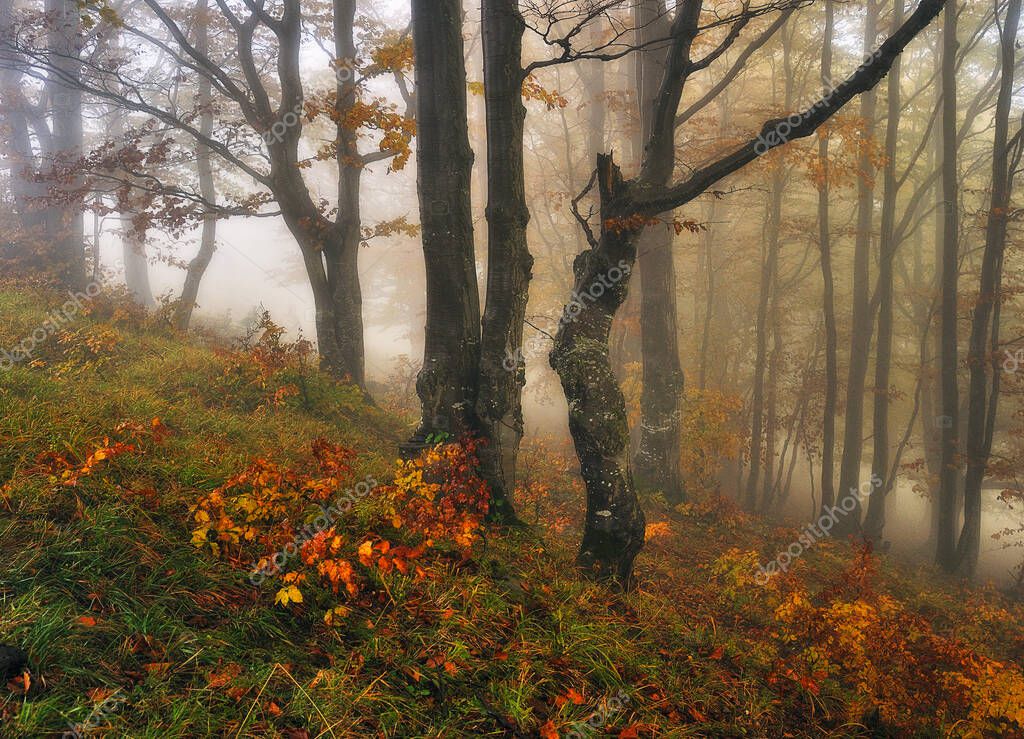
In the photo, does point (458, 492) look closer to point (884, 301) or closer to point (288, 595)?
point (288, 595)

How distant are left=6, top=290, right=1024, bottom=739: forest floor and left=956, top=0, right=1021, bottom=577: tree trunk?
645 cm

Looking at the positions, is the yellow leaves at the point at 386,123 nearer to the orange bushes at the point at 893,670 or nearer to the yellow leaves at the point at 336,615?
the yellow leaves at the point at 336,615

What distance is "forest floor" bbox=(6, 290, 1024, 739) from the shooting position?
229 centimetres

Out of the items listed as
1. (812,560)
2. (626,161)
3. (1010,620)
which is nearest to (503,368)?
(812,560)

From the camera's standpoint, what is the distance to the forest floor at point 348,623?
229 centimetres

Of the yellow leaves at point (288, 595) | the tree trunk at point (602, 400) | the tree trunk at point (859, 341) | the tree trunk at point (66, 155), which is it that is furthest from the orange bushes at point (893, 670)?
the tree trunk at point (66, 155)

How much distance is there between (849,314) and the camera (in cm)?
1927

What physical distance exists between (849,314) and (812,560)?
1441cm

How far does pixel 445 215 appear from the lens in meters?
5.41

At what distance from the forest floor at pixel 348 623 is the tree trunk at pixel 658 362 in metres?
3.78

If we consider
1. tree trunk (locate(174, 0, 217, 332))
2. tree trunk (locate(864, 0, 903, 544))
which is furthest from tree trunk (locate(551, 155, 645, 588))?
tree trunk (locate(174, 0, 217, 332))

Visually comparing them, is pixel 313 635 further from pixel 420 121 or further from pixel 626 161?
pixel 626 161

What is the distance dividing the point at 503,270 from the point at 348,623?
359cm

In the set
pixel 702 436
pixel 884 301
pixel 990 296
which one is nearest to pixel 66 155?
pixel 702 436
